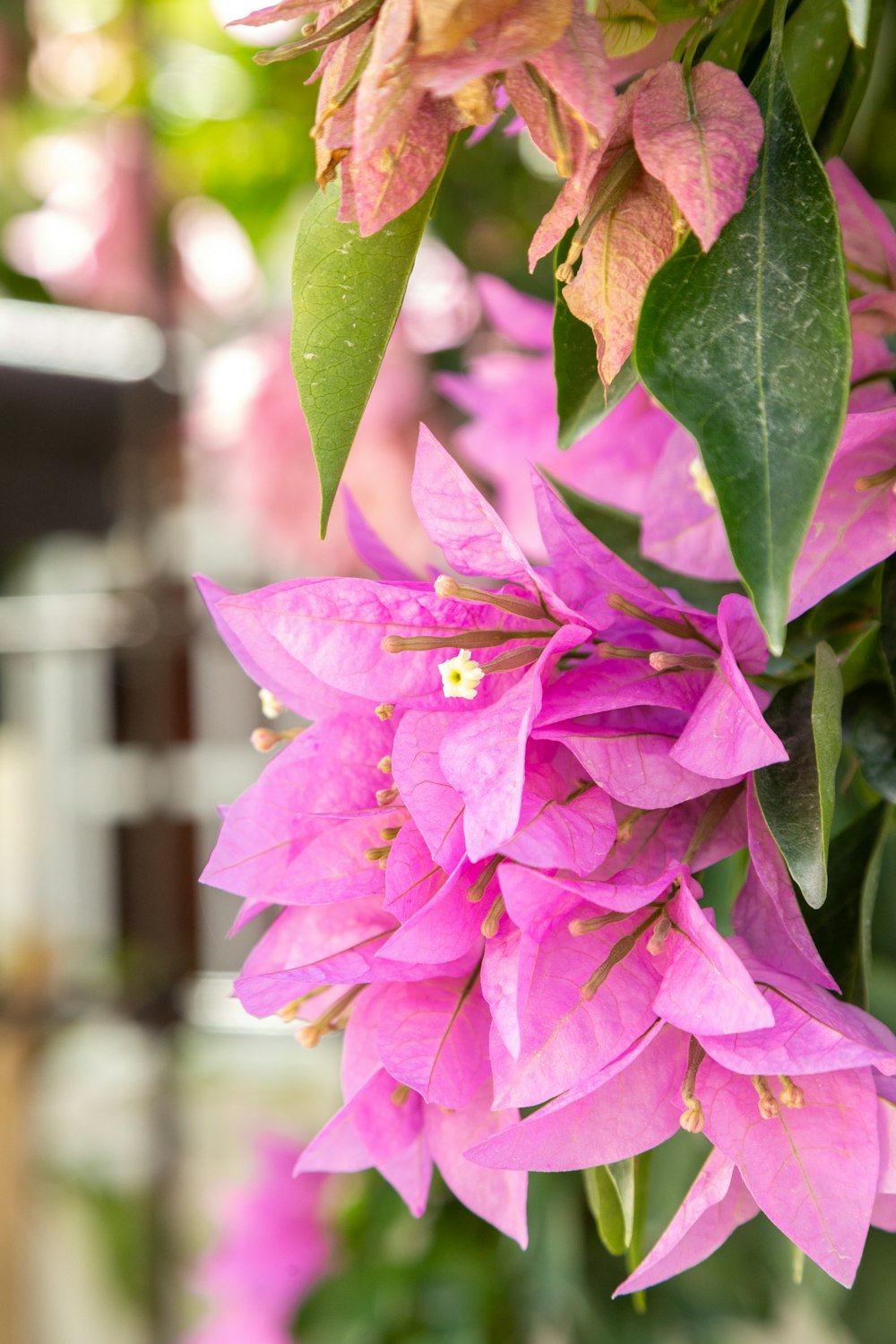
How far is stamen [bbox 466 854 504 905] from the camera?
0.19 m

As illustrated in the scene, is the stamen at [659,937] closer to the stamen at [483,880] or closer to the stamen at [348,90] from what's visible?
the stamen at [483,880]

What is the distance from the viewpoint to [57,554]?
3.25ft

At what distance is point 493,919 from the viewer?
0.64 feet

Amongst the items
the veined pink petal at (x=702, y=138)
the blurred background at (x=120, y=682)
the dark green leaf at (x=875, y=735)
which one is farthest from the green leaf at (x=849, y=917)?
the blurred background at (x=120, y=682)

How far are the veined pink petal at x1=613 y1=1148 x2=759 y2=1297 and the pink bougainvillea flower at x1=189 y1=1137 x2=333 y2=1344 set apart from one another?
0.48 meters

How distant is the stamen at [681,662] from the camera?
0.65 feet

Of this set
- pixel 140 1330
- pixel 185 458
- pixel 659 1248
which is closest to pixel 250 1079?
pixel 140 1330

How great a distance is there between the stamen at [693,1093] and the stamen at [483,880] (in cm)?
Result: 4

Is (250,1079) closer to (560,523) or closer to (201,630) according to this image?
(201,630)

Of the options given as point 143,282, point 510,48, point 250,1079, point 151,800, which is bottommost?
point 250,1079

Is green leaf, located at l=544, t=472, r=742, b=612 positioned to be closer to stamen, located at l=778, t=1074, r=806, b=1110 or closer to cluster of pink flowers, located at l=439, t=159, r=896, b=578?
cluster of pink flowers, located at l=439, t=159, r=896, b=578

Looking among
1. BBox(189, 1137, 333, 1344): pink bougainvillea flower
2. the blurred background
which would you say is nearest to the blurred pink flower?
the blurred background

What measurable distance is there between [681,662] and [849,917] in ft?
0.20

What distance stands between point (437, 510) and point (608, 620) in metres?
0.03
